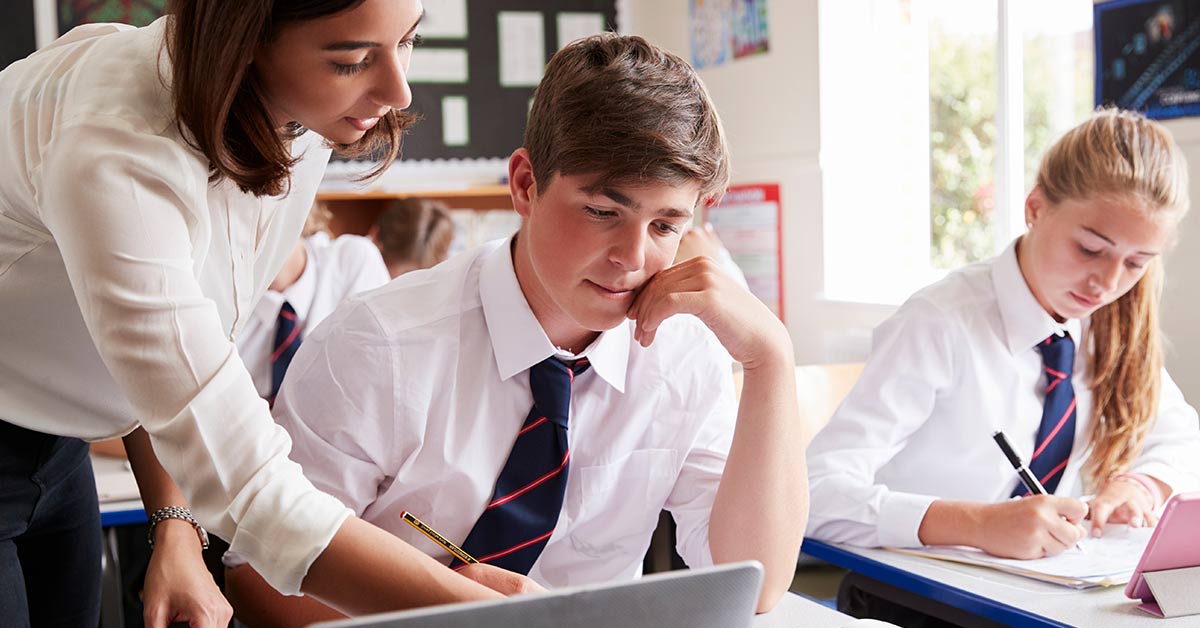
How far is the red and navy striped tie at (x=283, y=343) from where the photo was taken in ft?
9.27

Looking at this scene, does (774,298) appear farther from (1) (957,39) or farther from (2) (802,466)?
(2) (802,466)

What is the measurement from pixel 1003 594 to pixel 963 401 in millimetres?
525

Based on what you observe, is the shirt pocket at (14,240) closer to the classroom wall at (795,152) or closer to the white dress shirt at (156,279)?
the white dress shirt at (156,279)

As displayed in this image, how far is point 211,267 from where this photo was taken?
110 cm

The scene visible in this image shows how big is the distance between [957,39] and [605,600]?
3315mm

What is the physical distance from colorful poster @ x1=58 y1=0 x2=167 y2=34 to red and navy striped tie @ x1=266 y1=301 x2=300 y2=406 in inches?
82.7

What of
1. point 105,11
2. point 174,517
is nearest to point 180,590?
point 174,517

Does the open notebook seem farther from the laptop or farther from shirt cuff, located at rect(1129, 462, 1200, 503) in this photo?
the laptop

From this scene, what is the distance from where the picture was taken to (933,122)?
12.6 feet

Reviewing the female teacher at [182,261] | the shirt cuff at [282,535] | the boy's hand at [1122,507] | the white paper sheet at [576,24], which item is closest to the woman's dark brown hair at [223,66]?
the female teacher at [182,261]

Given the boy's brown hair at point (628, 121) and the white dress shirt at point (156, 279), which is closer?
the white dress shirt at point (156, 279)

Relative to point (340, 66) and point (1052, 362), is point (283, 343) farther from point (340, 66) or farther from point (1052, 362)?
point (340, 66)

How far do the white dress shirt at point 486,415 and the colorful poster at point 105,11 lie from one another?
3559 mm

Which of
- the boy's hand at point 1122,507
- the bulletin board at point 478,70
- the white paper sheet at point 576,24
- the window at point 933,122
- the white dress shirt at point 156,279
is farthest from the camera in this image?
the white paper sheet at point 576,24
